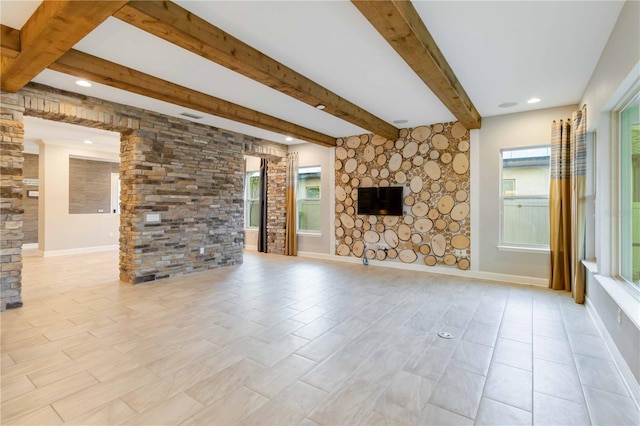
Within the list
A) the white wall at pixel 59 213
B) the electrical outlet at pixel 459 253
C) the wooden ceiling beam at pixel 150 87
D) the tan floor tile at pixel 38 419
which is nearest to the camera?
the tan floor tile at pixel 38 419

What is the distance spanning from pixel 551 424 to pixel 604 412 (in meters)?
0.43

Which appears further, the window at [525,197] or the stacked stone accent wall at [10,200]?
the window at [525,197]

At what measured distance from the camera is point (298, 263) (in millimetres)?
6508

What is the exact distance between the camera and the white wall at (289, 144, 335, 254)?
7.07 meters

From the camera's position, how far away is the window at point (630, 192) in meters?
2.56

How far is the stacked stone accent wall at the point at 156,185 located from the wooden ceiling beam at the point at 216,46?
2.61 m

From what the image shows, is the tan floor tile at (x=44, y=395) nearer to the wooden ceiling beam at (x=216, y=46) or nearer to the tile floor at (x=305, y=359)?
the tile floor at (x=305, y=359)

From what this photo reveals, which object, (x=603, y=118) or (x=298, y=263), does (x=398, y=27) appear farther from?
(x=298, y=263)

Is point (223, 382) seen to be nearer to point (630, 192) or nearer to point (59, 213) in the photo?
point (630, 192)

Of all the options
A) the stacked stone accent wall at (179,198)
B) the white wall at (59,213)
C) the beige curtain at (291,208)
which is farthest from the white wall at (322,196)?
the white wall at (59,213)

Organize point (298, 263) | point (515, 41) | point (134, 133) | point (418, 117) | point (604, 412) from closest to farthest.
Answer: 1. point (604, 412)
2. point (515, 41)
3. point (134, 133)
4. point (418, 117)
5. point (298, 263)

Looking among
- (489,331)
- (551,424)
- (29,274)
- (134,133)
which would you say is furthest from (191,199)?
(551,424)

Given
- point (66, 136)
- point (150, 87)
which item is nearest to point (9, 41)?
point (150, 87)

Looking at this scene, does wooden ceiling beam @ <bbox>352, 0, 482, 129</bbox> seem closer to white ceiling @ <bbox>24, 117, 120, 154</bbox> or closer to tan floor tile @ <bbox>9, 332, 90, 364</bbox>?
tan floor tile @ <bbox>9, 332, 90, 364</bbox>
